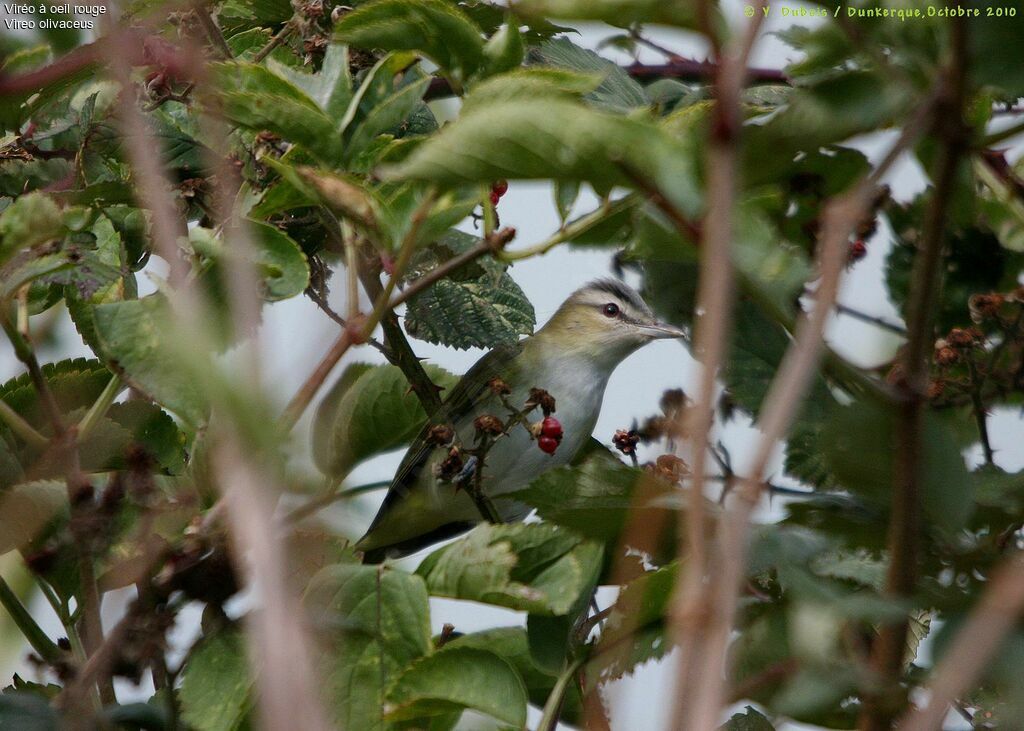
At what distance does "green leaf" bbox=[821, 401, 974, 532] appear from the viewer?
3.45 feet

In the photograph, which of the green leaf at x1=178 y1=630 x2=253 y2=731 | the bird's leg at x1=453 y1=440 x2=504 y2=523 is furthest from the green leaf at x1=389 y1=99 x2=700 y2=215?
the bird's leg at x1=453 y1=440 x2=504 y2=523

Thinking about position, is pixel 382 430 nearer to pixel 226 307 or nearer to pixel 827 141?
pixel 226 307

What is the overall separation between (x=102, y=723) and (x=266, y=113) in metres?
0.78

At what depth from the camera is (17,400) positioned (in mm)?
2066

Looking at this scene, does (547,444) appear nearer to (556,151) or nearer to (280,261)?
(280,261)

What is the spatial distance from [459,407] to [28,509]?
221 centimetres

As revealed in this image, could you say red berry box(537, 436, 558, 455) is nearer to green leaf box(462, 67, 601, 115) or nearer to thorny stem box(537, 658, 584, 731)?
thorny stem box(537, 658, 584, 731)

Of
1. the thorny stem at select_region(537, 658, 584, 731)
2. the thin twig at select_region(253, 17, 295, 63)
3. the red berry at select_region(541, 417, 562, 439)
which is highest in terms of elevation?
the thin twig at select_region(253, 17, 295, 63)

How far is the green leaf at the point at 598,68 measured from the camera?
2260mm

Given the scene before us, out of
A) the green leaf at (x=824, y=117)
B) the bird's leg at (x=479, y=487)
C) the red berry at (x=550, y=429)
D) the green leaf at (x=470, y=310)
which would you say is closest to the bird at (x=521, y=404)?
the red berry at (x=550, y=429)

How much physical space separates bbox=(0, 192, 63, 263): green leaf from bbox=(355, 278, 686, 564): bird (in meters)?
2.01

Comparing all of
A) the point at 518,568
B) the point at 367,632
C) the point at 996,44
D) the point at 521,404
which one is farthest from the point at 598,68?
the point at 521,404

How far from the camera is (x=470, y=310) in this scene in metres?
2.42

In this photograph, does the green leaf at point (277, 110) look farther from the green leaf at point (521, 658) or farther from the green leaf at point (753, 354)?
the green leaf at point (521, 658)
